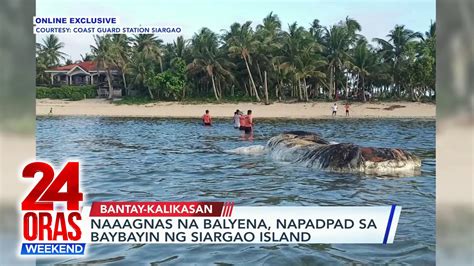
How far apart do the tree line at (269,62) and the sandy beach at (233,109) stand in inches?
6.7

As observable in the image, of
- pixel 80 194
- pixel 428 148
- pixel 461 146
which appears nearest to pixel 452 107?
pixel 461 146

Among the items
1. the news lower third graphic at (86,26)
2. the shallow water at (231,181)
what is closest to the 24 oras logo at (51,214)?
the shallow water at (231,181)

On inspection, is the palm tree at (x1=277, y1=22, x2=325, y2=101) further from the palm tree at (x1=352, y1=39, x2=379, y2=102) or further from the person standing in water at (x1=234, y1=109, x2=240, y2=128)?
the person standing in water at (x1=234, y1=109, x2=240, y2=128)

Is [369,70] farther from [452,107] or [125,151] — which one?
[125,151]

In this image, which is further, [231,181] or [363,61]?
[363,61]

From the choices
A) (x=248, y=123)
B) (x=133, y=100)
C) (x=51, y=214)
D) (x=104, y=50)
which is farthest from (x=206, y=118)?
(x=51, y=214)

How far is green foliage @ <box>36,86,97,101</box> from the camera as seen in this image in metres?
4.62

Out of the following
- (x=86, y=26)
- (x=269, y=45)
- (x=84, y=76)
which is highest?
(x=269, y=45)

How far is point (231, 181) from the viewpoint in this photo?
5445mm

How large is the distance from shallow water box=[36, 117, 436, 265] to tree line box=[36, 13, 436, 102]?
1.98 feet

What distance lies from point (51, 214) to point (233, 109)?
12.4 feet

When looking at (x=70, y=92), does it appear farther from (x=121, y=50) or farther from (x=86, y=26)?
(x=86, y=26)

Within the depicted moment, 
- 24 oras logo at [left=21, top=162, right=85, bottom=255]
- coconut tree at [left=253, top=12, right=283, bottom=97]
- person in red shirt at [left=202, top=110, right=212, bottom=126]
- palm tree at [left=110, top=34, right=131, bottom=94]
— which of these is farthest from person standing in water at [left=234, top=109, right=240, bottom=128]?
24 oras logo at [left=21, top=162, right=85, bottom=255]

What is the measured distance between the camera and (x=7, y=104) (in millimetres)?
3826
